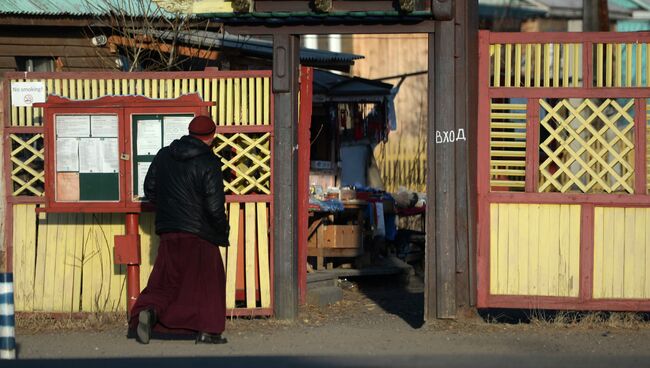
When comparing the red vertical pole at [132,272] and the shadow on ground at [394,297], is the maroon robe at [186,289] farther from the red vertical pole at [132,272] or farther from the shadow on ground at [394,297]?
the shadow on ground at [394,297]

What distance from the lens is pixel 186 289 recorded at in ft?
30.6

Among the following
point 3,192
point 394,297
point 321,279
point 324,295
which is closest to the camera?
point 324,295

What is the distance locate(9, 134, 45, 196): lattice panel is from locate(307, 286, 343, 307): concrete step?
3.01 m

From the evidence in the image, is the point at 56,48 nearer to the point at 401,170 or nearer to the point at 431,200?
the point at 431,200

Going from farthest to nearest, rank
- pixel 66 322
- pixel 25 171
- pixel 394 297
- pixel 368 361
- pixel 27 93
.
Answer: pixel 394 297 < pixel 25 171 < pixel 27 93 < pixel 66 322 < pixel 368 361

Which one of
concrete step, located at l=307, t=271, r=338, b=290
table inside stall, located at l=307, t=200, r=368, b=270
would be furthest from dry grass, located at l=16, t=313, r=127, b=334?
table inside stall, located at l=307, t=200, r=368, b=270

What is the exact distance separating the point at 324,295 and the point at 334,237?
1.87 metres

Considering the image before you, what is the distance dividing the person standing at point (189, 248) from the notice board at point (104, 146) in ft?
2.82

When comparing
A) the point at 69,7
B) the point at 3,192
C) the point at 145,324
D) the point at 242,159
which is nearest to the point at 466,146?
the point at 242,159

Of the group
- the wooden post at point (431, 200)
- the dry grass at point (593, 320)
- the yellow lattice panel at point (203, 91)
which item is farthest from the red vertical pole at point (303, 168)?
the dry grass at point (593, 320)

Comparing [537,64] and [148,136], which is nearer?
[537,64]

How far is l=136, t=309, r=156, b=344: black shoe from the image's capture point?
9.09 m

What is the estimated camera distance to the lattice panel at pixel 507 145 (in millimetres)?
10039

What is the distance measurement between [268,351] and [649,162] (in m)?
3.92
